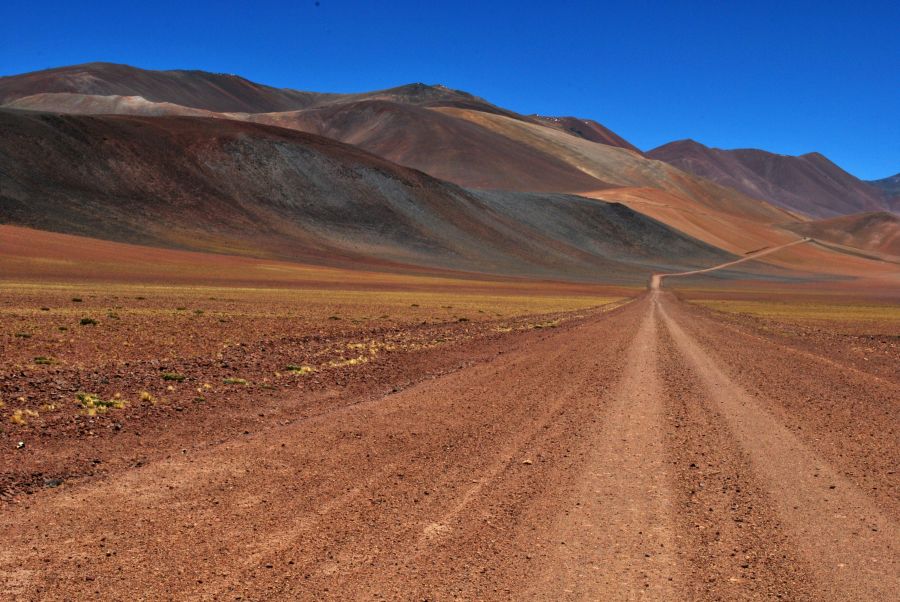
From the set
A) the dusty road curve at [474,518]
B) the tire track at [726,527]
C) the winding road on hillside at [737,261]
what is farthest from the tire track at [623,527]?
the winding road on hillside at [737,261]

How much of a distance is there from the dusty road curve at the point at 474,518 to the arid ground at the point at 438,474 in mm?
31

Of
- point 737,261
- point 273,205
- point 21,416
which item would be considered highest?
point 273,205

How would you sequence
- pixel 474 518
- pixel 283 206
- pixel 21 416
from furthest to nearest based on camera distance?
pixel 283 206 < pixel 21 416 < pixel 474 518

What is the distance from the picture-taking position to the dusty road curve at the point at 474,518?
6262 millimetres

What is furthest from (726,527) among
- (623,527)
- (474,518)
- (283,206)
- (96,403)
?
(283,206)

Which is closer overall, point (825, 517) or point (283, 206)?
point (825, 517)

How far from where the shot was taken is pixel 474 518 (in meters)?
7.75

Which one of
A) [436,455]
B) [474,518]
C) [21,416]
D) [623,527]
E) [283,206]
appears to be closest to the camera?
[623,527]

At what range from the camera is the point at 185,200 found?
104 meters

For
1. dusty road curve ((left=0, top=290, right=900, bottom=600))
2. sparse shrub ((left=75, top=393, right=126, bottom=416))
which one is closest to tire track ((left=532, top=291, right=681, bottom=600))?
dusty road curve ((left=0, top=290, right=900, bottom=600))

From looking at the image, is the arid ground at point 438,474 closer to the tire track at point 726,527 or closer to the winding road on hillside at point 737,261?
the tire track at point 726,527

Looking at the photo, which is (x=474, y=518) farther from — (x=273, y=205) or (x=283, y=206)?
(x=283, y=206)

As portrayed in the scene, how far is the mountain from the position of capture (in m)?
92.4

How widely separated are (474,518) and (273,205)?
360 ft
